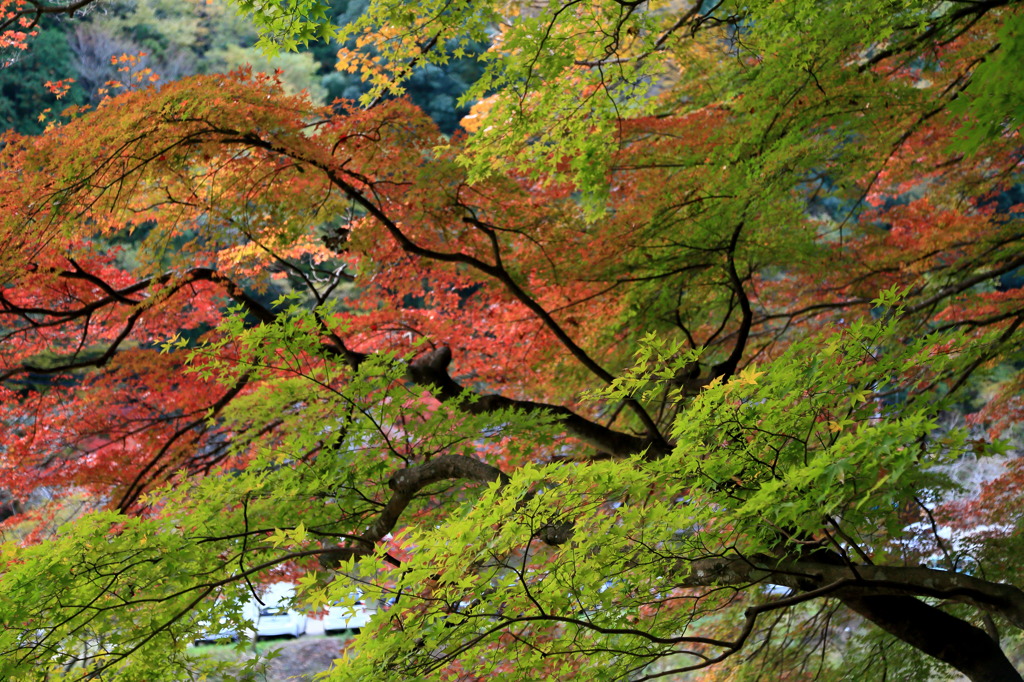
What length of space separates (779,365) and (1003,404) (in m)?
7.07

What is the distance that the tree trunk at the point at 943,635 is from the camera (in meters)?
3.64

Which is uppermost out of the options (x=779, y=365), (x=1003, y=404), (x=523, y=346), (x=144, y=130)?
(x=144, y=130)

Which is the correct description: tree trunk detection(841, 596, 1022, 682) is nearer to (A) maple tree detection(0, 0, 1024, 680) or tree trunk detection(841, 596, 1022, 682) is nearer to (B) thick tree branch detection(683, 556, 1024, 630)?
(A) maple tree detection(0, 0, 1024, 680)

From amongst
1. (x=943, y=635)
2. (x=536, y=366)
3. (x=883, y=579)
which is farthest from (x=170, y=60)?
(x=883, y=579)

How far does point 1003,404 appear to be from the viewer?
8227 mm

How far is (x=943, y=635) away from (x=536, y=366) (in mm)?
3433

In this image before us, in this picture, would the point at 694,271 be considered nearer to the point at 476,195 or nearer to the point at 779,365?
the point at 476,195

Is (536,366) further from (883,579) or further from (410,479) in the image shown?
(883,579)

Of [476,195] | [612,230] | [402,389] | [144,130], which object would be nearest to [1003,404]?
[612,230]

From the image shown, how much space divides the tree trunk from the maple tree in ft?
0.05

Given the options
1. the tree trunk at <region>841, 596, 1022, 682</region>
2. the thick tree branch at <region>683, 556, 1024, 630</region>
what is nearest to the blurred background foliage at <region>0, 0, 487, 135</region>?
the tree trunk at <region>841, 596, 1022, 682</region>

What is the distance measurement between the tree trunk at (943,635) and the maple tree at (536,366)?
2 centimetres

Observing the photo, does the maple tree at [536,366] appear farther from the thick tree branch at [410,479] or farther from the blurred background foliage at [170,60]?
the blurred background foliage at [170,60]

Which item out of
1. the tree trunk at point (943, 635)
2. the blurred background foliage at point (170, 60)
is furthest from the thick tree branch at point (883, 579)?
the blurred background foliage at point (170, 60)
